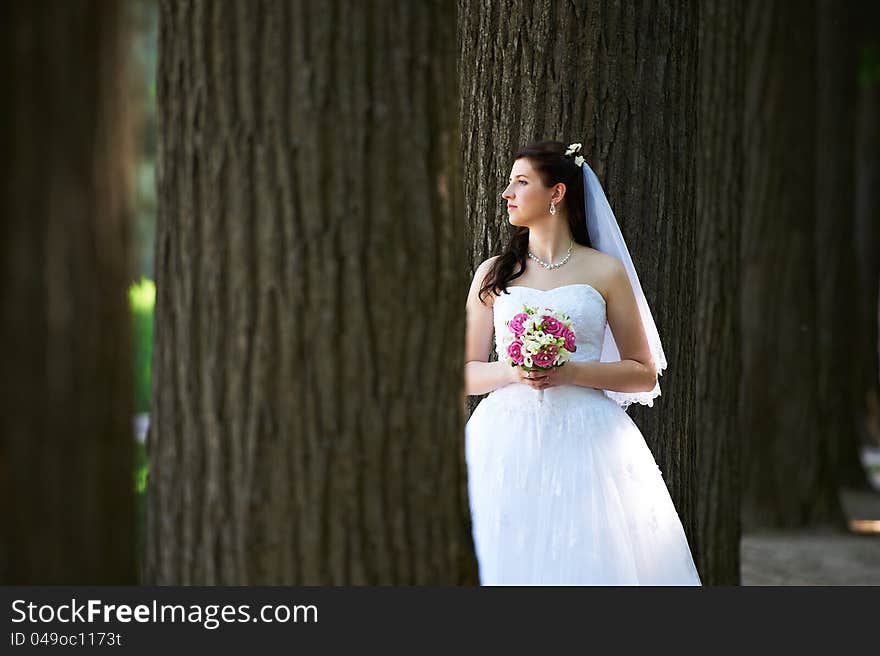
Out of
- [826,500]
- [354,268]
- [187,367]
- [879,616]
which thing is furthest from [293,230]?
[826,500]

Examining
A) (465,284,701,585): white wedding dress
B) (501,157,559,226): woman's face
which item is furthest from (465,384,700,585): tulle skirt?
(501,157,559,226): woman's face

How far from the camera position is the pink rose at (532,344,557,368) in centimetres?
521

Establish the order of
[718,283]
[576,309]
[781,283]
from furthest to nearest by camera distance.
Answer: [781,283] < [718,283] < [576,309]

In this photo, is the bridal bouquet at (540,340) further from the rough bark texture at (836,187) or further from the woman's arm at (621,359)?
the rough bark texture at (836,187)

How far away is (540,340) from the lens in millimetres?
5211

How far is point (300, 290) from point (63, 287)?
0.60 meters

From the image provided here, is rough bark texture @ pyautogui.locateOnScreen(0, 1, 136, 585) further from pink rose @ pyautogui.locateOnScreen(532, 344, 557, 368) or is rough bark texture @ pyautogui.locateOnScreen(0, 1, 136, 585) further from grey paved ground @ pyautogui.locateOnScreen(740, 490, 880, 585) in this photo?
grey paved ground @ pyautogui.locateOnScreen(740, 490, 880, 585)

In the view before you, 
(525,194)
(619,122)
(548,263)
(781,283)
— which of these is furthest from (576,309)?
(781,283)

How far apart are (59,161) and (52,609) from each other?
3.62 feet

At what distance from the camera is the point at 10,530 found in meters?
2.87

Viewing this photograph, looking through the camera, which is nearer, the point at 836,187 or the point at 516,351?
the point at 516,351

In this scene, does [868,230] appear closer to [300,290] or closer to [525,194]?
[525,194]

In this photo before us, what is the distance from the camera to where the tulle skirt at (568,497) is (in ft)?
17.1

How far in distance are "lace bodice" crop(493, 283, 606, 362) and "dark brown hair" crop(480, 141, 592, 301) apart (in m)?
0.13
